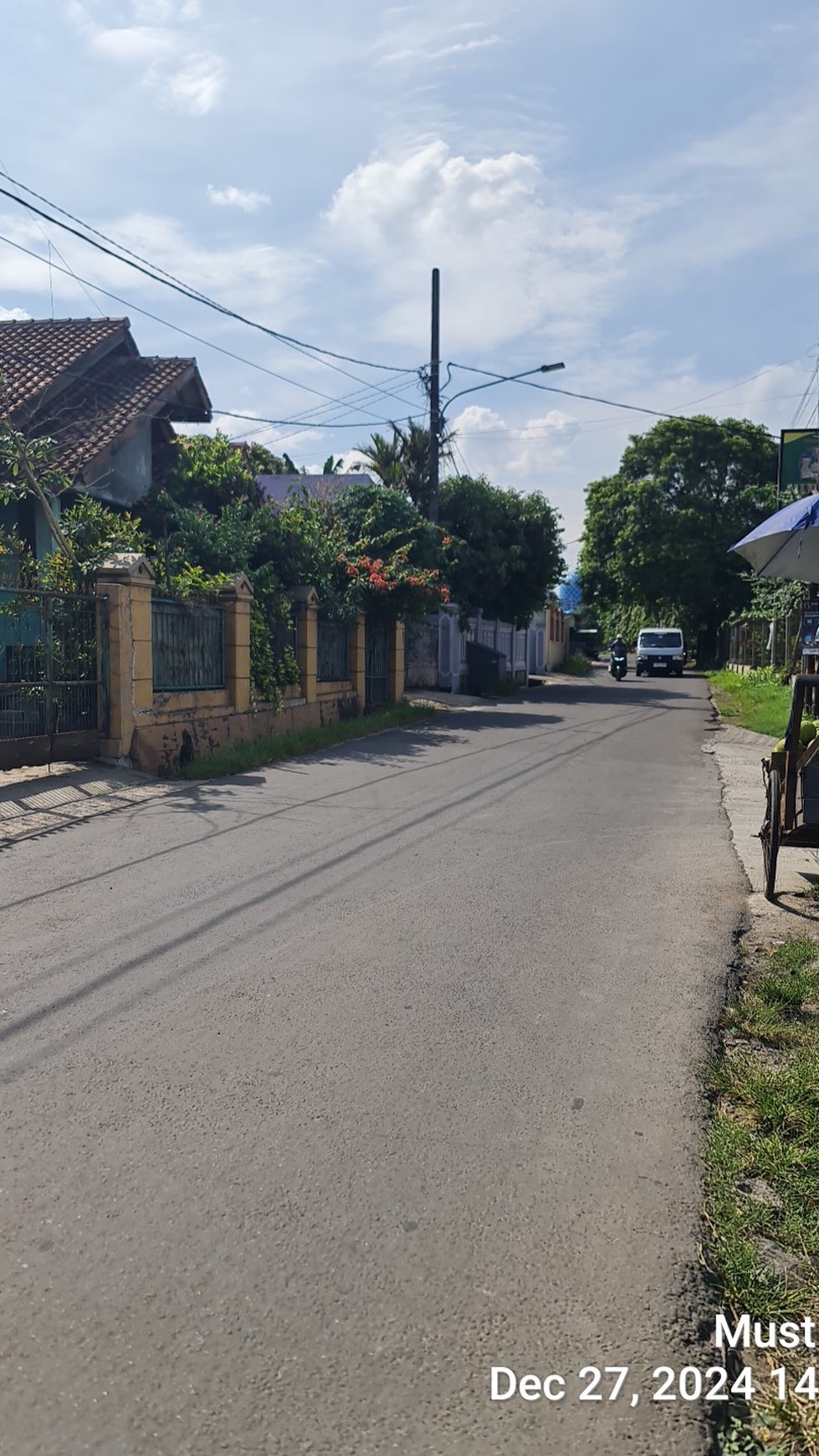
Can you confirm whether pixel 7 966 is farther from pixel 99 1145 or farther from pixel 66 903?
pixel 99 1145

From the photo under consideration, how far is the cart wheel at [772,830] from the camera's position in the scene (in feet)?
22.8

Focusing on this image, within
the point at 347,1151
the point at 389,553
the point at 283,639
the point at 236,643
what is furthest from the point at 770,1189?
the point at 389,553

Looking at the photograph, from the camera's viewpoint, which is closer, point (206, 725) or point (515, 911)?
point (515, 911)

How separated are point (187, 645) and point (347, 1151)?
1173cm

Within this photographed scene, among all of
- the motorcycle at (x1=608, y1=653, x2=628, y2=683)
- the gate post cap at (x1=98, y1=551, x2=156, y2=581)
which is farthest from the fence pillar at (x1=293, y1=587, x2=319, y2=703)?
the motorcycle at (x1=608, y1=653, x2=628, y2=683)

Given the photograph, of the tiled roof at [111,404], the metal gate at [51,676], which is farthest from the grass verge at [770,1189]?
the tiled roof at [111,404]

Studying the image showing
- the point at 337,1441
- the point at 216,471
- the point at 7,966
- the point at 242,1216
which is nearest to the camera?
the point at 337,1441

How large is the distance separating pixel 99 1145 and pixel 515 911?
356 cm

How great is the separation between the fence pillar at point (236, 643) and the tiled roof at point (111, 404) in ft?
15.4

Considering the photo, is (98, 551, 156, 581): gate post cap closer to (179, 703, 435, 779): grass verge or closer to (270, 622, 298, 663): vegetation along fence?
(179, 703, 435, 779): grass verge

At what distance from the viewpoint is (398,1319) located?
A: 8.89 ft

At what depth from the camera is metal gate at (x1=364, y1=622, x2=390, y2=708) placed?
23.0 metres

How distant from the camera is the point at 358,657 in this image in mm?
22062

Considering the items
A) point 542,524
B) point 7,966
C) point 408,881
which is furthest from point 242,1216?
point 542,524
